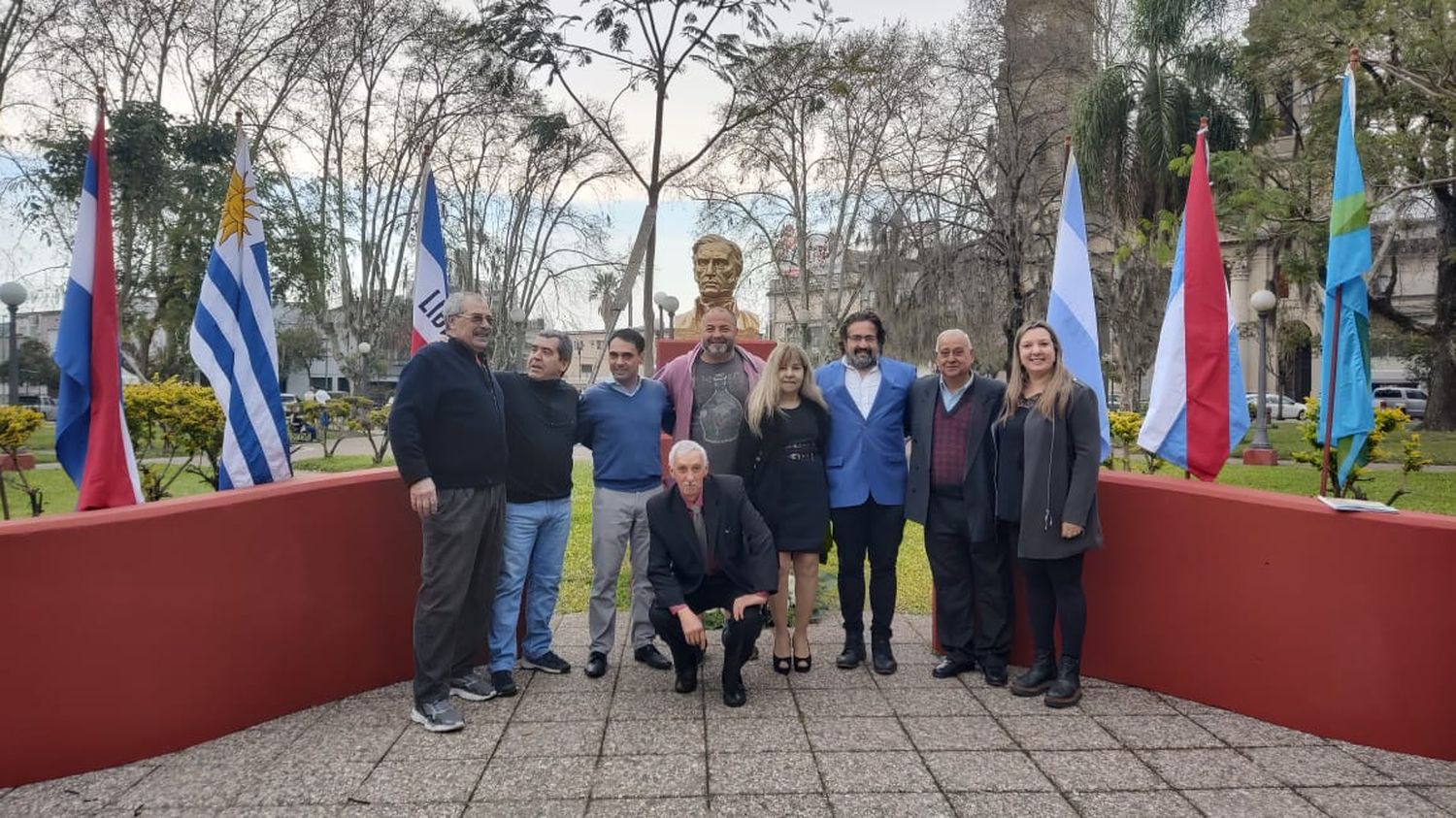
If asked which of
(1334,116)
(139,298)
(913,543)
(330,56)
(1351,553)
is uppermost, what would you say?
(330,56)

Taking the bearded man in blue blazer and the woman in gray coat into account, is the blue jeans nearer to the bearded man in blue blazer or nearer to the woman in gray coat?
the bearded man in blue blazer

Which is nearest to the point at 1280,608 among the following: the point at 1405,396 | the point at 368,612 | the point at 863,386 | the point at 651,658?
the point at 863,386

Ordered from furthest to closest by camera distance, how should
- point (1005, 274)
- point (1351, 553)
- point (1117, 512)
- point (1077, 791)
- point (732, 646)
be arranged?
1. point (1005, 274)
2. point (1117, 512)
3. point (732, 646)
4. point (1351, 553)
5. point (1077, 791)

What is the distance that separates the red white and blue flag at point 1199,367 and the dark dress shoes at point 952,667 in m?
1.47

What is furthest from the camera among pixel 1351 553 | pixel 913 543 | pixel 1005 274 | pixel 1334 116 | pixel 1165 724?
pixel 1005 274

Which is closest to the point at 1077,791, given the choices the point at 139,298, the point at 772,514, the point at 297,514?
the point at 772,514

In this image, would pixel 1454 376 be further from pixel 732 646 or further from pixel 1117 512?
pixel 732 646

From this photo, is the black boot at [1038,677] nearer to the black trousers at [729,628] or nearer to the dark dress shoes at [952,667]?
the dark dress shoes at [952,667]

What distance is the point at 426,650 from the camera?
3664 millimetres

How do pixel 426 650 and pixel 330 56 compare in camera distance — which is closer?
pixel 426 650

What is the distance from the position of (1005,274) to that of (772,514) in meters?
14.1

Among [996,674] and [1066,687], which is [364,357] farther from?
[1066,687]

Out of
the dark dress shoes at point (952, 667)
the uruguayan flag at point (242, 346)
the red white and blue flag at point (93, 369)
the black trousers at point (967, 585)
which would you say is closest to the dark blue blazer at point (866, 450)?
the black trousers at point (967, 585)

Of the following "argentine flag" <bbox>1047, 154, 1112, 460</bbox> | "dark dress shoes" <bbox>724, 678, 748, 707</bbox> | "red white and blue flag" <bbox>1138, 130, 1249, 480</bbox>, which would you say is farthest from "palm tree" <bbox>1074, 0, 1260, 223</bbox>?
"dark dress shoes" <bbox>724, 678, 748, 707</bbox>
